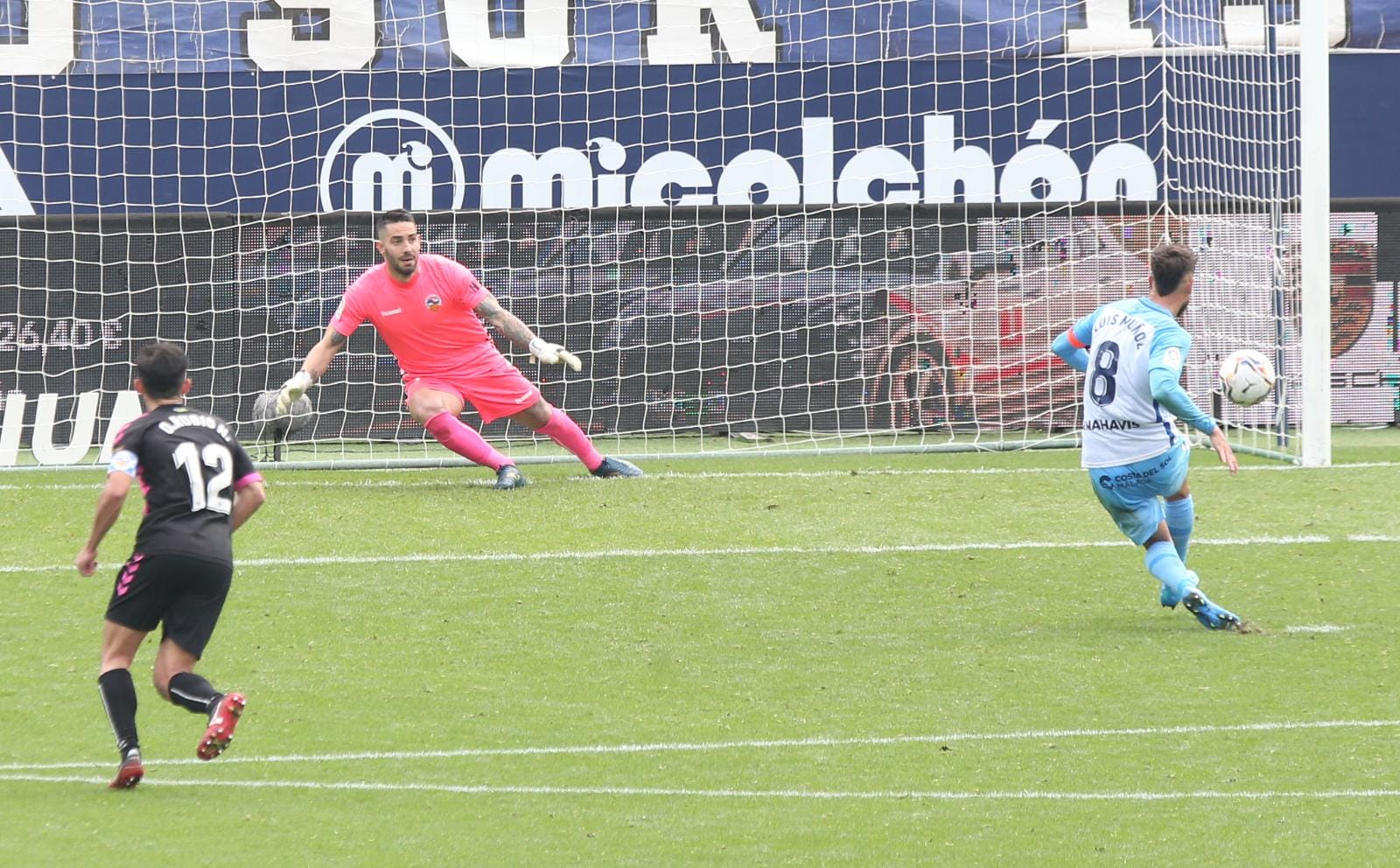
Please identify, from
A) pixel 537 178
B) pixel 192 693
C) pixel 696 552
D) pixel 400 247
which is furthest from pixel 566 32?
pixel 192 693

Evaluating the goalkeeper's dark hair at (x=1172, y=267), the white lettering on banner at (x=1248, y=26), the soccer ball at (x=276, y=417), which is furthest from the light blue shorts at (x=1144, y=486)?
the white lettering on banner at (x=1248, y=26)

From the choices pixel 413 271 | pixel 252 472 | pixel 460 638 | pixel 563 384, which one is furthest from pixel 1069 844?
pixel 563 384

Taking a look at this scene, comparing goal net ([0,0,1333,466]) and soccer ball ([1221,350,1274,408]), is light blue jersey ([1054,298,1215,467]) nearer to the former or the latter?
soccer ball ([1221,350,1274,408])

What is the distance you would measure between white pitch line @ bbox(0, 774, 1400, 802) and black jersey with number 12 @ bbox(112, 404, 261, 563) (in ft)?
2.44

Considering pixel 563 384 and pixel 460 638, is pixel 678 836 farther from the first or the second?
pixel 563 384

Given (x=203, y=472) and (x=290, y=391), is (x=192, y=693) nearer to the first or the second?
(x=203, y=472)

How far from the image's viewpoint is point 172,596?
577cm

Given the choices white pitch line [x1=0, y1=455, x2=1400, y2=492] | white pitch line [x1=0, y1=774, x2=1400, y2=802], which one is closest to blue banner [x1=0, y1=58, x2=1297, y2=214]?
white pitch line [x1=0, y1=455, x2=1400, y2=492]

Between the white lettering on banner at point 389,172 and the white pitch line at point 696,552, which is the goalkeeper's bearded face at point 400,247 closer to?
the white pitch line at point 696,552

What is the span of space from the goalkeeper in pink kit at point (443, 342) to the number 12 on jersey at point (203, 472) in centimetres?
569

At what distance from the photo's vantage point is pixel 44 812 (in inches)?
205

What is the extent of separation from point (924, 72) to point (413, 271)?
5305 millimetres

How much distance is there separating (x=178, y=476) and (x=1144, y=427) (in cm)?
396

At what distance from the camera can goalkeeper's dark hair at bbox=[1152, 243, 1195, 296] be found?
744cm
